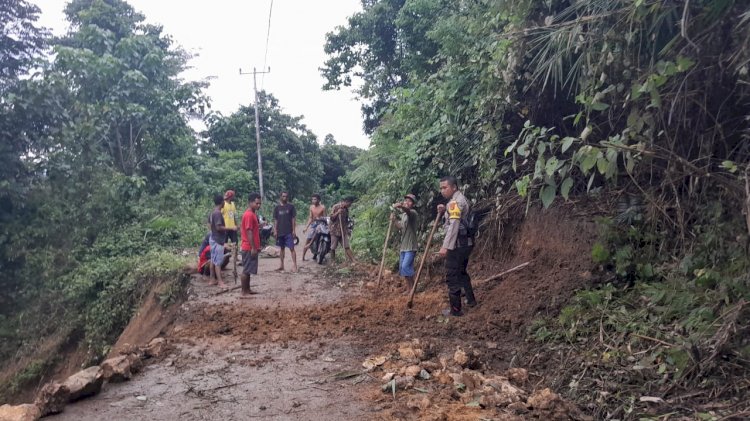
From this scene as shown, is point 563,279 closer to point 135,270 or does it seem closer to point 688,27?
point 688,27

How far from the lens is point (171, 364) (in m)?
5.90

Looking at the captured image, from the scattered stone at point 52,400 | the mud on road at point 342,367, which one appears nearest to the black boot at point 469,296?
the mud on road at point 342,367

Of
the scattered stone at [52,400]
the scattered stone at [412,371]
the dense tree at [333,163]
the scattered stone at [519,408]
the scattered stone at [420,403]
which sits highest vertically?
the dense tree at [333,163]

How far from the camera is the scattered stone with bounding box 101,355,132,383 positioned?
17.3ft

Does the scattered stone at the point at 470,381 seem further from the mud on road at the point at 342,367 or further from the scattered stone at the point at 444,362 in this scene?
the scattered stone at the point at 444,362

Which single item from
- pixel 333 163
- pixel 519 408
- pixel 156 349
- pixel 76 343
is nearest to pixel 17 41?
pixel 76 343

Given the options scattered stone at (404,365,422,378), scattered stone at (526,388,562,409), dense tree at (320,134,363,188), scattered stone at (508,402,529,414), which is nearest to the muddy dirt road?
scattered stone at (404,365,422,378)

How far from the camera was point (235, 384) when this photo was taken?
16.9 feet

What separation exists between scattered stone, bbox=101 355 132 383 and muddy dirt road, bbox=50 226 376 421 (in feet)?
0.25

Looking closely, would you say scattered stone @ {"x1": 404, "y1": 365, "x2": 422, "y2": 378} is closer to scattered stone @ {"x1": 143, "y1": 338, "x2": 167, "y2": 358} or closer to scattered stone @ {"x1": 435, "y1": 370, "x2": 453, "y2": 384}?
scattered stone @ {"x1": 435, "y1": 370, "x2": 453, "y2": 384}

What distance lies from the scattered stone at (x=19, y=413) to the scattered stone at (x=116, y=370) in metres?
0.82

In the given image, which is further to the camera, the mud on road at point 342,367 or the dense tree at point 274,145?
the dense tree at point 274,145

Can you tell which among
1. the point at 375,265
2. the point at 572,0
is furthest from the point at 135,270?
the point at 572,0

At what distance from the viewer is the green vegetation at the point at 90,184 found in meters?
11.9
